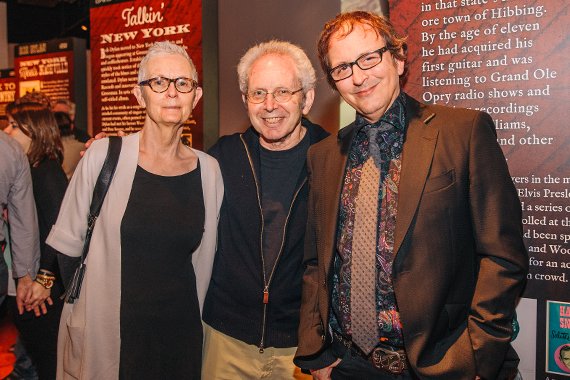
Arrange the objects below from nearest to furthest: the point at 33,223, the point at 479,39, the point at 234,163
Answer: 1. the point at 479,39
2. the point at 234,163
3. the point at 33,223

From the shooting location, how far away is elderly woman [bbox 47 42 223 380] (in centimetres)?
196

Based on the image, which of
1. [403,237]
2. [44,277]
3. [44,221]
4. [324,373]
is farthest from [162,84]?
[44,221]

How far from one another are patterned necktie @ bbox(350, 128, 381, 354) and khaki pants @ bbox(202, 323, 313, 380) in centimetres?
58

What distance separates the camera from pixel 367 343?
1577mm

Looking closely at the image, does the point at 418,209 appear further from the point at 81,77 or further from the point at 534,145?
the point at 81,77

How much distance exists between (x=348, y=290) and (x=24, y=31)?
34.9 feet

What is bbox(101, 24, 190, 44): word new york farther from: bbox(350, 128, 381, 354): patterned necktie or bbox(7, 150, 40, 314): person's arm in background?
bbox(350, 128, 381, 354): patterned necktie

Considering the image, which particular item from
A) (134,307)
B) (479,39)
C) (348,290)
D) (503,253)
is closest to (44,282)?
(134,307)

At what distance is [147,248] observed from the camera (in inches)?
78.8

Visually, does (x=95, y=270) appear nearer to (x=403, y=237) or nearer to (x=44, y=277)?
(x=44, y=277)

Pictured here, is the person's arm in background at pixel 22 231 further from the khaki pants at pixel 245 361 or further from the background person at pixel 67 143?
the background person at pixel 67 143

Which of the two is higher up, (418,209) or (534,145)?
(534,145)

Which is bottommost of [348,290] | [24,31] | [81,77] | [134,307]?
[134,307]

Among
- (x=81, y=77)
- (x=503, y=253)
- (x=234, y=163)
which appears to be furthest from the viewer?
(x=81, y=77)
